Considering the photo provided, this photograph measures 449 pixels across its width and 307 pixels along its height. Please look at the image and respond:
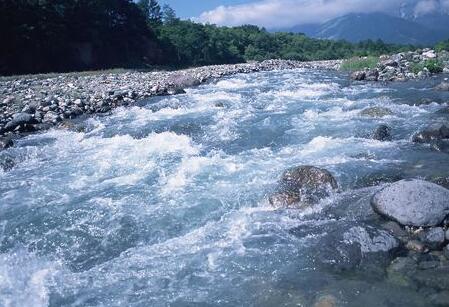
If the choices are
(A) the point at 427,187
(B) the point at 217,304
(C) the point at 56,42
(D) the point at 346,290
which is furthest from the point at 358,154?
(C) the point at 56,42

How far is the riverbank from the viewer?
53.6 feet

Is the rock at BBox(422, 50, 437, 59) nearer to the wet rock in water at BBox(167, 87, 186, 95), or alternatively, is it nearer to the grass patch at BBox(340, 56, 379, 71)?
the grass patch at BBox(340, 56, 379, 71)

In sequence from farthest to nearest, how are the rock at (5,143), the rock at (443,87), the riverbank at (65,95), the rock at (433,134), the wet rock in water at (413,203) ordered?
the rock at (443,87), the riverbank at (65,95), the rock at (5,143), the rock at (433,134), the wet rock in water at (413,203)

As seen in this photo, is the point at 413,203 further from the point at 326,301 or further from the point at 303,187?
the point at 326,301

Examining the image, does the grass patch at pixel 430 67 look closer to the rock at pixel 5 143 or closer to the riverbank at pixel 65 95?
the riverbank at pixel 65 95

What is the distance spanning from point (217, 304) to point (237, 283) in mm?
506

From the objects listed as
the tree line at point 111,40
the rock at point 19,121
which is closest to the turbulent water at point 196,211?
the rock at point 19,121

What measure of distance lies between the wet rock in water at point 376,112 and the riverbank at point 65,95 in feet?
33.2

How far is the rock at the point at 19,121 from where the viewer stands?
1546 centimetres

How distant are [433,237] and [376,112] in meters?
9.15

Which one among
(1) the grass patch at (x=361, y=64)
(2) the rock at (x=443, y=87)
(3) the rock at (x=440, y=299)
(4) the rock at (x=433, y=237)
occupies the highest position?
(1) the grass patch at (x=361, y=64)

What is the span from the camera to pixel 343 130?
13.6 m

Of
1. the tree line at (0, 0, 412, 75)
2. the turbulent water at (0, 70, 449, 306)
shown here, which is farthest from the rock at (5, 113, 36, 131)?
the tree line at (0, 0, 412, 75)

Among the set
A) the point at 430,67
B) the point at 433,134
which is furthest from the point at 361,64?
the point at 433,134
